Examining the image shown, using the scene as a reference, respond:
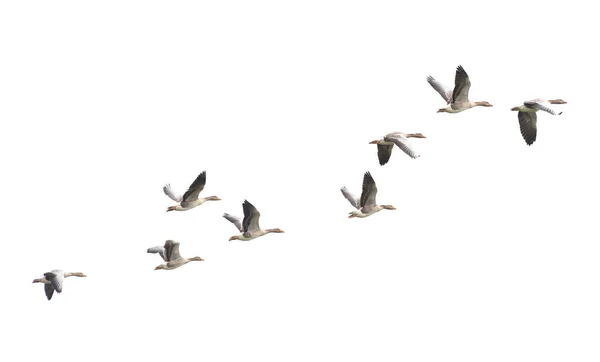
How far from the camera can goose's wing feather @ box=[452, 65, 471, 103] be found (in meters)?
39.5

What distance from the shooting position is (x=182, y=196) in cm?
4297

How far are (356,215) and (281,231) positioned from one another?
2394mm

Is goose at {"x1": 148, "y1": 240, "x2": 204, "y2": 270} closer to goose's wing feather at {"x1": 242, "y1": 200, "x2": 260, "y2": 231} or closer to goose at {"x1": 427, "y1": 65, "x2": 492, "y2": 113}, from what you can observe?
goose's wing feather at {"x1": 242, "y1": 200, "x2": 260, "y2": 231}

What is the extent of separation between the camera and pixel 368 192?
40406 mm

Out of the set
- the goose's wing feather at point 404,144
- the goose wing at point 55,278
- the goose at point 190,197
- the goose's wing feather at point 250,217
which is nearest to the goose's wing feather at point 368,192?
the goose's wing feather at point 404,144

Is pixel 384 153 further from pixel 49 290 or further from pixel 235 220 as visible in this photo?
pixel 49 290

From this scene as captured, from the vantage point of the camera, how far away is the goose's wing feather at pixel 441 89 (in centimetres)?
4084

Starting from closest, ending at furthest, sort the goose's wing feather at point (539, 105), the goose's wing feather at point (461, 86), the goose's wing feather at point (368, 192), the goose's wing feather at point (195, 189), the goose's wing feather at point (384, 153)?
the goose's wing feather at point (539, 105) < the goose's wing feather at point (461, 86) < the goose's wing feather at point (368, 192) < the goose's wing feather at point (384, 153) < the goose's wing feather at point (195, 189)

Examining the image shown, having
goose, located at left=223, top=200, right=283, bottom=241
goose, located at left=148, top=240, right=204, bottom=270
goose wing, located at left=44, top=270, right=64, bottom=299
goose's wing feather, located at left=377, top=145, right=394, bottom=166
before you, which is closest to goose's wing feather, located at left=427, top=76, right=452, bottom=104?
goose's wing feather, located at left=377, top=145, right=394, bottom=166

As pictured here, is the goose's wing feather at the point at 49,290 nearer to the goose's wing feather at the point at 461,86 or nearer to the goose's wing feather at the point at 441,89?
the goose's wing feather at the point at 441,89

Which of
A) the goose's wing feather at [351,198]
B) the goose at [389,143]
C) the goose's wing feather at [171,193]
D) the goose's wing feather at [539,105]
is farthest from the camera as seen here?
the goose's wing feather at [171,193]

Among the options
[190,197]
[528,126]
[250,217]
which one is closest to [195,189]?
[190,197]

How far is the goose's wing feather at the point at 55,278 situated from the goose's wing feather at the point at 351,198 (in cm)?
847

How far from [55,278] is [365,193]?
9.17m
